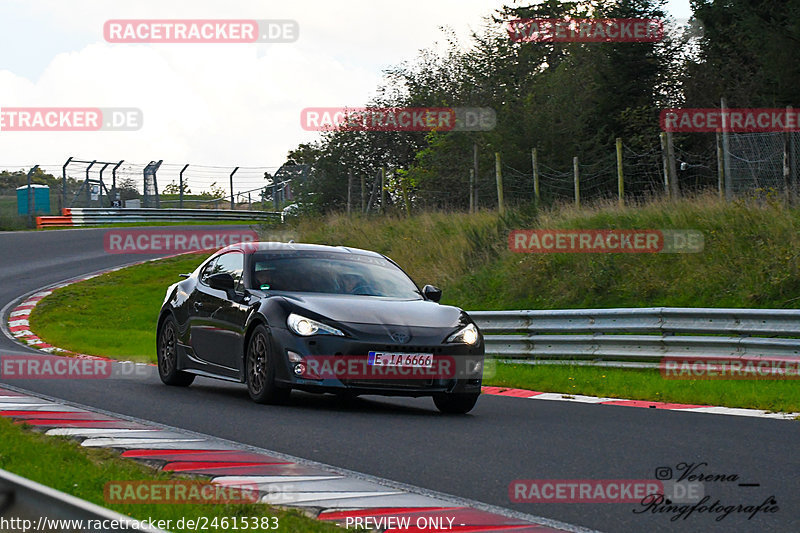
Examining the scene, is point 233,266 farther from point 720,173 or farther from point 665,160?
point 665,160

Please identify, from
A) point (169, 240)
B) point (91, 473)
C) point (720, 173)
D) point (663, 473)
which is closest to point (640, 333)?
point (720, 173)

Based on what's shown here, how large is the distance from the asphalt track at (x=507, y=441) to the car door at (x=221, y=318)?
0.43m

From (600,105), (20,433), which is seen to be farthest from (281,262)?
(600,105)

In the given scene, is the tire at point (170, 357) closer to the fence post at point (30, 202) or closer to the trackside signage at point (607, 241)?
the trackside signage at point (607, 241)

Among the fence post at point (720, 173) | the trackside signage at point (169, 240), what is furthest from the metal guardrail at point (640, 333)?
the trackside signage at point (169, 240)

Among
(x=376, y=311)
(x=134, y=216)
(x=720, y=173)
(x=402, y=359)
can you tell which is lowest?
(x=402, y=359)

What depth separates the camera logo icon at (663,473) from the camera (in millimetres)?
6500

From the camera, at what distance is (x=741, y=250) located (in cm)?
1794

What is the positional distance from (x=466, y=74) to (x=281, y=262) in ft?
121

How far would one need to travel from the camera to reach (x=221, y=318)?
35.6 ft

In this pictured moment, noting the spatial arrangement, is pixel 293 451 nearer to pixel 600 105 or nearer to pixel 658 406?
pixel 658 406

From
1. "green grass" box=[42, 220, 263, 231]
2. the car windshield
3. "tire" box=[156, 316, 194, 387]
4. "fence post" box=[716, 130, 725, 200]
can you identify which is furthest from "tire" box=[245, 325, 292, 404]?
"green grass" box=[42, 220, 263, 231]

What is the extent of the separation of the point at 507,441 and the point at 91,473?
2950 mm

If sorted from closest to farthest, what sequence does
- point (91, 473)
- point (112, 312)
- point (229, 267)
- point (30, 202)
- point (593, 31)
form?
point (91, 473)
point (229, 267)
point (112, 312)
point (593, 31)
point (30, 202)
